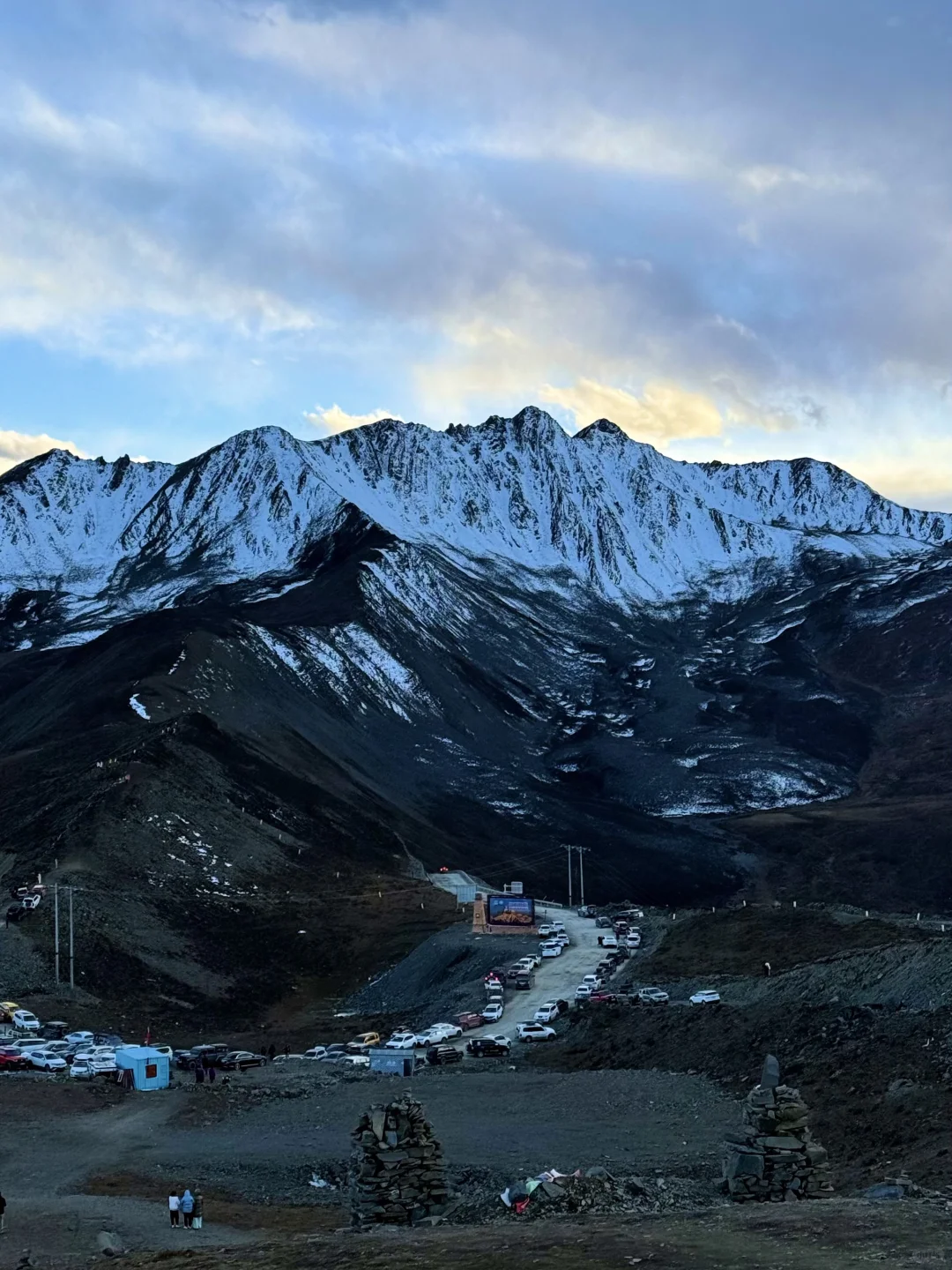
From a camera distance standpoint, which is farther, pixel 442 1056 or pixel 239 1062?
pixel 239 1062

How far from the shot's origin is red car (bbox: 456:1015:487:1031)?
2260 inches

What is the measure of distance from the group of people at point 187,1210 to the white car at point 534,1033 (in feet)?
87.0

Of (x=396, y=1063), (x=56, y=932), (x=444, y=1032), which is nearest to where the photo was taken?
(x=396, y=1063)

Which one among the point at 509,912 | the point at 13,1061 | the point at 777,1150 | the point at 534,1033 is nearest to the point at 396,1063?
the point at 534,1033

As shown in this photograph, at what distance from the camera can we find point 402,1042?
5369 centimetres

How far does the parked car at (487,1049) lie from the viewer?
51.3 meters

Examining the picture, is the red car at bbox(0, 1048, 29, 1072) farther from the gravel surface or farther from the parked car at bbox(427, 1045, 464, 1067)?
the gravel surface

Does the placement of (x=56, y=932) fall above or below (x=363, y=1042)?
above

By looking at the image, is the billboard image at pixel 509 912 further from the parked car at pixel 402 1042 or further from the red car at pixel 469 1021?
the parked car at pixel 402 1042

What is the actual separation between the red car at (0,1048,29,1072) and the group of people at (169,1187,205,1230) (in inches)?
956

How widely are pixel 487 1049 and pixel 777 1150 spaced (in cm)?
3359

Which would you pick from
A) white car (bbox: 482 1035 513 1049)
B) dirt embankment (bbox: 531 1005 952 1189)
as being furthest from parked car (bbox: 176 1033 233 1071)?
dirt embankment (bbox: 531 1005 952 1189)

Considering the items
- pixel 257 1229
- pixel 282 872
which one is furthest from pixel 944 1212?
pixel 282 872

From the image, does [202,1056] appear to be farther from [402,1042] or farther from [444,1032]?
[444,1032]
